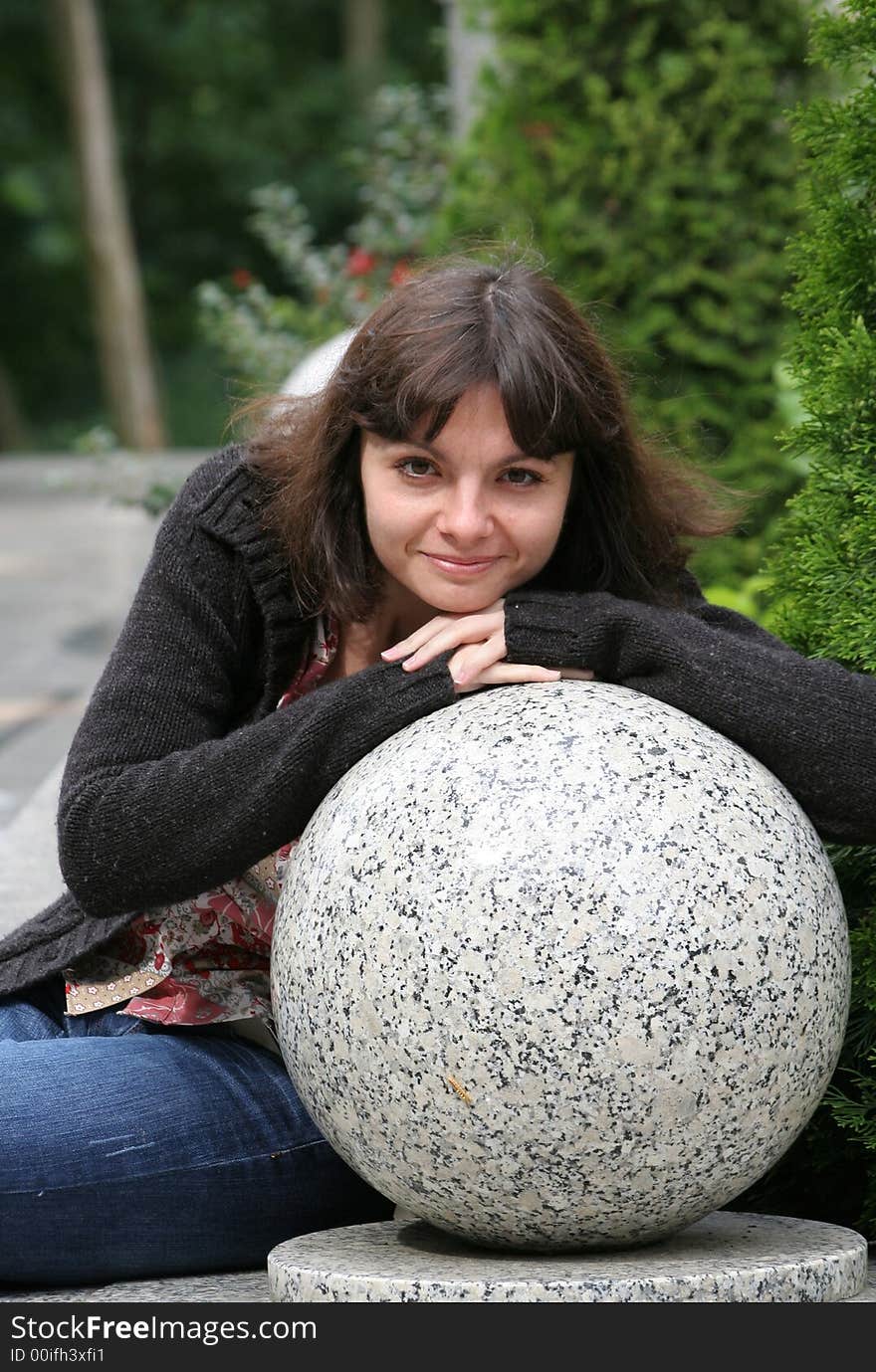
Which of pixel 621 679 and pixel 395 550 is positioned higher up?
pixel 395 550

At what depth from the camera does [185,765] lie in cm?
271

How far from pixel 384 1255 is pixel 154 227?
3078 centimetres

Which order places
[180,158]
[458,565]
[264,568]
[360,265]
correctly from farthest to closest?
[180,158], [360,265], [264,568], [458,565]

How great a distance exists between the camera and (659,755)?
249cm

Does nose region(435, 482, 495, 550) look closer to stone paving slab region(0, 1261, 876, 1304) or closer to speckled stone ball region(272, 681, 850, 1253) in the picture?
speckled stone ball region(272, 681, 850, 1253)

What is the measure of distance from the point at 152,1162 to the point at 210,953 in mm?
391

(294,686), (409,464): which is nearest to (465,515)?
(409,464)

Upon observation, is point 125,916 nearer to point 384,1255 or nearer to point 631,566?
point 384,1255

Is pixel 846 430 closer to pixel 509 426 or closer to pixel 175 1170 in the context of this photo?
pixel 509 426

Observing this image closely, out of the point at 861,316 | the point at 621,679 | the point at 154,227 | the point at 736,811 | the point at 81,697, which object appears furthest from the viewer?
the point at 154,227

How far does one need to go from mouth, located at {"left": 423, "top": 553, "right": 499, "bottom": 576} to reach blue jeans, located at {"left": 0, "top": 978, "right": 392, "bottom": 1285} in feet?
3.11
